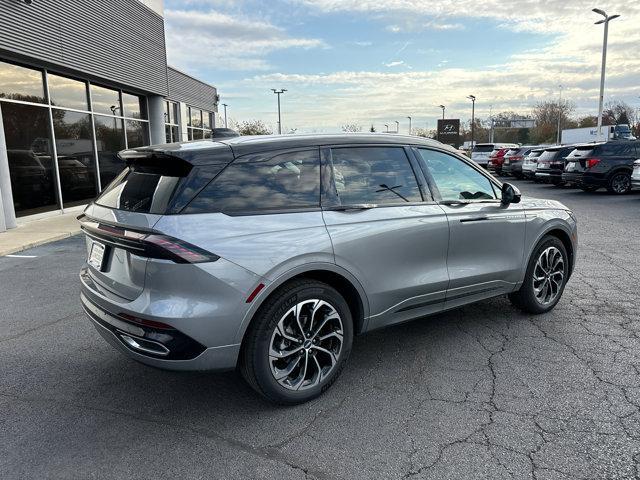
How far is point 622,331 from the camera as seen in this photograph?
14.0ft

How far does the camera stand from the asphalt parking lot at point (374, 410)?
101 inches

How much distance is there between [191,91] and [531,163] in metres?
16.1

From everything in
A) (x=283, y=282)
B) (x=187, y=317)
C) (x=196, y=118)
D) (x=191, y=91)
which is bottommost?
(x=187, y=317)

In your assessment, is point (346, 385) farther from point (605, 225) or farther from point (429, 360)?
point (605, 225)

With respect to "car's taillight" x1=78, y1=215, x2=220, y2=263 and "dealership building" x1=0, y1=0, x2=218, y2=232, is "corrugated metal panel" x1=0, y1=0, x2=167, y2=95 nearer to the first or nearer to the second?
"dealership building" x1=0, y1=0, x2=218, y2=232

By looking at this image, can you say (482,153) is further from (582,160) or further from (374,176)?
(374,176)

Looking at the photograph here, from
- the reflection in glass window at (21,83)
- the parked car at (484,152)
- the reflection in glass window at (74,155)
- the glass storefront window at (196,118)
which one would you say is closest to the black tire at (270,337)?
the reflection in glass window at (21,83)

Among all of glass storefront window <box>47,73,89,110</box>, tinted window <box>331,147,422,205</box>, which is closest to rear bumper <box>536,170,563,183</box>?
glass storefront window <box>47,73,89,110</box>

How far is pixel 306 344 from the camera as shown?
10.2 ft

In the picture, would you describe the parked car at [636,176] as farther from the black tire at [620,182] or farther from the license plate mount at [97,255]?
the license plate mount at [97,255]

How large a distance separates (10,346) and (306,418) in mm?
2855

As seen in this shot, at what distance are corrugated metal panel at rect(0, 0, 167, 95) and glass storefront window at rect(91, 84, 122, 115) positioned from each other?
0.44 metres

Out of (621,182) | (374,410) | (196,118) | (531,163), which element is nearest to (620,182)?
(621,182)

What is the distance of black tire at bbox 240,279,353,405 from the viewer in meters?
2.88
